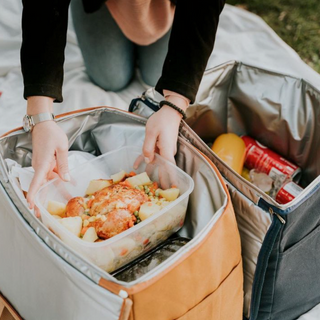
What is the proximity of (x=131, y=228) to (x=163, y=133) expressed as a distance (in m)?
0.20

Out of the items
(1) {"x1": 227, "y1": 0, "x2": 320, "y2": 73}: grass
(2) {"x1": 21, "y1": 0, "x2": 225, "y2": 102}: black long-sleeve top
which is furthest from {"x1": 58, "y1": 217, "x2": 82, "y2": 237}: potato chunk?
(1) {"x1": 227, "y1": 0, "x2": 320, "y2": 73}: grass

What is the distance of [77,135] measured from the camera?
2.81 ft

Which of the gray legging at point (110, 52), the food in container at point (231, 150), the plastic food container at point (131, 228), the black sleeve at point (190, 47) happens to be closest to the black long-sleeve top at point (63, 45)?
the black sleeve at point (190, 47)

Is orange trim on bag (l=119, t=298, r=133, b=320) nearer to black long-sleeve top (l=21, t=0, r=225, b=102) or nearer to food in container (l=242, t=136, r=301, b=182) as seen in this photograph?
black long-sleeve top (l=21, t=0, r=225, b=102)

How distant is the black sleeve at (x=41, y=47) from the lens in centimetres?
75

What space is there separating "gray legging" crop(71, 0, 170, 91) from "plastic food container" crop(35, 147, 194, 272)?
0.49 m

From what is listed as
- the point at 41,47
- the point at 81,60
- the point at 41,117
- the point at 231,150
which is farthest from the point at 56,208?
the point at 81,60

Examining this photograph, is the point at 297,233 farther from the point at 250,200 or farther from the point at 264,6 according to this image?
the point at 264,6

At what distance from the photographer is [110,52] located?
3.97 feet

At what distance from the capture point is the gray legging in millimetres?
1153

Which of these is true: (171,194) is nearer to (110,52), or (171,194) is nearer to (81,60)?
(110,52)

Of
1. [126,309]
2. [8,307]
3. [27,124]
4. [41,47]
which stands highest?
[41,47]

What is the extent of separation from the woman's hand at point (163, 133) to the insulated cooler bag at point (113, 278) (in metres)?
0.03

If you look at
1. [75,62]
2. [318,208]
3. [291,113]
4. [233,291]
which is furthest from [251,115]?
[75,62]
